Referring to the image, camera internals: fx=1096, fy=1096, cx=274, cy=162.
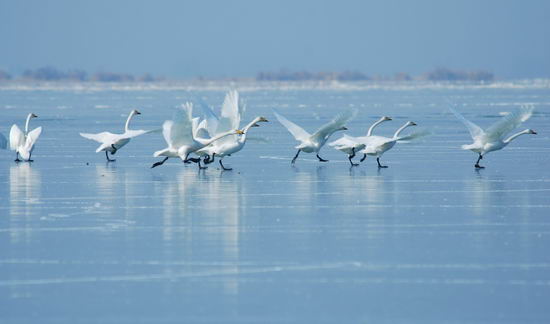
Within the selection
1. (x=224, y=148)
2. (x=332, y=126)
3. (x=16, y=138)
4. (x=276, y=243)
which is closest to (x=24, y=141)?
(x=16, y=138)

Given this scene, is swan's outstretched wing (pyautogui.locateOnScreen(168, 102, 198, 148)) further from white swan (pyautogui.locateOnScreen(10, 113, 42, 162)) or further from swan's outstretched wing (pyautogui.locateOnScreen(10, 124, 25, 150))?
swan's outstretched wing (pyautogui.locateOnScreen(10, 124, 25, 150))

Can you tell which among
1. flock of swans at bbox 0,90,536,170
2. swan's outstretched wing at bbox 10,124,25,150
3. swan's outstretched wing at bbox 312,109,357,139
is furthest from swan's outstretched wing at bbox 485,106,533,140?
swan's outstretched wing at bbox 10,124,25,150

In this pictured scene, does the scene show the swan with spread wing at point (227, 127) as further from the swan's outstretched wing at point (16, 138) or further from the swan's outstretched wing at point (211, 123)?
the swan's outstretched wing at point (16, 138)

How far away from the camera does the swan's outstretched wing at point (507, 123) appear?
17.1 metres

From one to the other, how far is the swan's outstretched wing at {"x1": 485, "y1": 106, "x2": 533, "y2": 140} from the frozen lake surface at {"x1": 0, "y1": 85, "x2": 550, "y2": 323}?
1.87 ft

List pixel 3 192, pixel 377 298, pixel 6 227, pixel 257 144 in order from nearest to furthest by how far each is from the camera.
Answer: pixel 377 298, pixel 6 227, pixel 3 192, pixel 257 144

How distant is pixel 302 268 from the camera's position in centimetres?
865

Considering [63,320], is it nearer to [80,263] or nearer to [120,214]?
[80,263]

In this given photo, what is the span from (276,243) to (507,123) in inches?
327

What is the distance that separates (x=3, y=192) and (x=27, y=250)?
4.76m

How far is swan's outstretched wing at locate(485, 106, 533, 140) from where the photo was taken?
17.1 meters

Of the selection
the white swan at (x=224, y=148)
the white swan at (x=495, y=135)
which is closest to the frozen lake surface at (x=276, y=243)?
the white swan at (x=224, y=148)

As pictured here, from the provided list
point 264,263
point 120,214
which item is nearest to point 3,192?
point 120,214

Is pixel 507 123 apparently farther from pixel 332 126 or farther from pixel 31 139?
pixel 31 139
